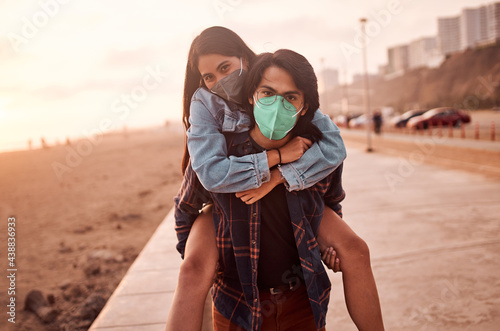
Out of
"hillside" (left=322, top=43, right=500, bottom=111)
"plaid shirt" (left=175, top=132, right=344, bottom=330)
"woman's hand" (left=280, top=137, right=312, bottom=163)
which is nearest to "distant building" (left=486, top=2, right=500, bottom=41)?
"hillside" (left=322, top=43, right=500, bottom=111)

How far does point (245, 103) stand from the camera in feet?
5.94

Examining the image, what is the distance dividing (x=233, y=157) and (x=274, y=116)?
10.2 inches

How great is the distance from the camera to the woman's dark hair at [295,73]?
5.37ft

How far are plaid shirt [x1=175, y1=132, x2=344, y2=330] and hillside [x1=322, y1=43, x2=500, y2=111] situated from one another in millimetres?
50046

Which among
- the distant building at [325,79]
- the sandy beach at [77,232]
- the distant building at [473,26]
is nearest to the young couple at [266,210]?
the distant building at [325,79]

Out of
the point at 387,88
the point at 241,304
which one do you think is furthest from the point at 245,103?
the point at 387,88

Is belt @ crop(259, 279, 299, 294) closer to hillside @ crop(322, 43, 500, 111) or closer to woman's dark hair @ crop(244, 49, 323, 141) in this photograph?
woman's dark hair @ crop(244, 49, 323, 141)

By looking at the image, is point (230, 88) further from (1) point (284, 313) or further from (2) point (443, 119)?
(2) point (443, 119)

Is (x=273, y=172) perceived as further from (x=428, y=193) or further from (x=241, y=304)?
(x=428, y=193)

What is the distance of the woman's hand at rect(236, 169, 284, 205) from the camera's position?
1.65 metres

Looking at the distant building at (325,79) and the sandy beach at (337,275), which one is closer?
the distant building at (325,79)

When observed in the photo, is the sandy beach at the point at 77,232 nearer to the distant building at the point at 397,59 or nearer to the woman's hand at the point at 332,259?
the woman's hand at the point at 332,259

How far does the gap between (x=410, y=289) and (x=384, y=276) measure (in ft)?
1.00

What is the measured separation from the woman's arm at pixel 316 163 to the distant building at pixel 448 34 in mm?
125204
